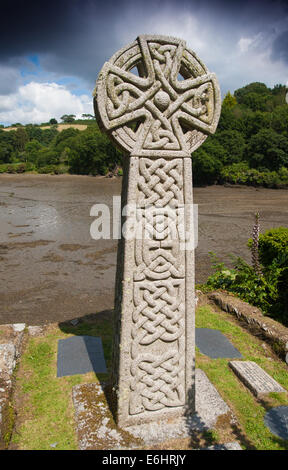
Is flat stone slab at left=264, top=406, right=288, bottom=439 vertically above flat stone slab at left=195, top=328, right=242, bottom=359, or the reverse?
flat stone slab at left=195, top=328, right=242, bottom=359

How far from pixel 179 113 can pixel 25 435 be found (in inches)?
123

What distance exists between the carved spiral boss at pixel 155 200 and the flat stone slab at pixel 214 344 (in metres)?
1.38

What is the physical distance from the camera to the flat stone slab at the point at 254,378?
360 cm

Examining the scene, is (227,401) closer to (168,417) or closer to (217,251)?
(168,417)

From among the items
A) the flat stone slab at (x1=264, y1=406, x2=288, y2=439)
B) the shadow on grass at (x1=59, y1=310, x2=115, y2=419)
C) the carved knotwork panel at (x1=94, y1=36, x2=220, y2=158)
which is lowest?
the flat stone slab at (x1=264, y1=406, x2=288, y2=439)

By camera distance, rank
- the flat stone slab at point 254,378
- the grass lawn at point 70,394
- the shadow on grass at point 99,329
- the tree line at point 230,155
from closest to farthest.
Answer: the grass lawn at point 70,394
the flat stone slab at point 254,378
the shadow on grass at point 99,329
the tree line at point 230,155

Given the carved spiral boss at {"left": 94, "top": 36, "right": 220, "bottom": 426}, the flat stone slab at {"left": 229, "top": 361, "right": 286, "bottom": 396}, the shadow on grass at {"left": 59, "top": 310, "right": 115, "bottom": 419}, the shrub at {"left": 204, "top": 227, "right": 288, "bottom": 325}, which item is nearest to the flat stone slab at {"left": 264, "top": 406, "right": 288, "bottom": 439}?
the flat stone slab at {"left": 229, "top": 361, "right": 286, "bottom": 396}

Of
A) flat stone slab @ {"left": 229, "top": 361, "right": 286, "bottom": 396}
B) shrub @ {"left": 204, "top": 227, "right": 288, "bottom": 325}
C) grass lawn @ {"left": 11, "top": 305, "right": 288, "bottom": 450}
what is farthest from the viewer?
shrub @ {"left": 204, "top": 227, "right": 288, "bottom": 325}

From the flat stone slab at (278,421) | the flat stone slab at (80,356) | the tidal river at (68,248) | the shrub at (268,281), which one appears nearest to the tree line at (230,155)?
the tidal river at (68,248)

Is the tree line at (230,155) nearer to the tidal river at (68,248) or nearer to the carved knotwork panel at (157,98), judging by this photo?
the tidal river at (68,248)

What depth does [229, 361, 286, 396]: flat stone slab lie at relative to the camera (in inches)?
142

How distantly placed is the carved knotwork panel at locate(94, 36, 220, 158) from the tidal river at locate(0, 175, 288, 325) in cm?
417

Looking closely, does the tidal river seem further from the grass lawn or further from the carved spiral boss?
the carved spiral boss
